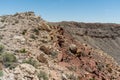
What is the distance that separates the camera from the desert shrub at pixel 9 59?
15359 millimetres

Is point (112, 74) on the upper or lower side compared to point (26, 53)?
lower

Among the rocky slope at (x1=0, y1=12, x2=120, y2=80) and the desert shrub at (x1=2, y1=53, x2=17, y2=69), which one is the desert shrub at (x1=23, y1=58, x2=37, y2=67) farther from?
the desert shrub at (x1=2, y1=53, x2=17, y2=69)

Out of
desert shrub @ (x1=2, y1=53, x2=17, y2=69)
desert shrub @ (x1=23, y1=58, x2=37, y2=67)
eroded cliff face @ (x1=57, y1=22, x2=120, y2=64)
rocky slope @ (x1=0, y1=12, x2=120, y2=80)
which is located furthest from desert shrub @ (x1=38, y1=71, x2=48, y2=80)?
eroded cliff face @ (x1=57, y1=22, x2=120, y2=64)

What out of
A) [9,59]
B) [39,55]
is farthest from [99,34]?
[9,59]

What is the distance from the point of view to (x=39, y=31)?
22.7m

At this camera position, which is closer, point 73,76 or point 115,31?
point 73,76

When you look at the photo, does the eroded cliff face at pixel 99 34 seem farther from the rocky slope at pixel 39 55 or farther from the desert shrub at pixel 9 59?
the desert shrub at pixel 9 59

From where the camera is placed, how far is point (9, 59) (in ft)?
52.1

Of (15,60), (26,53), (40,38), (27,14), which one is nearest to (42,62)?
(26,53)

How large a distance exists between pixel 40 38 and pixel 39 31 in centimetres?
124

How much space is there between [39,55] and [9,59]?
107 inches

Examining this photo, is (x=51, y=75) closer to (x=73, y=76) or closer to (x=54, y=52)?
(x=73, y=76)

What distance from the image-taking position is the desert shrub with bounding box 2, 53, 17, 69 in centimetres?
1536

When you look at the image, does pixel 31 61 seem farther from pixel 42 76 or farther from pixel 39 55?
pixel 39 55
